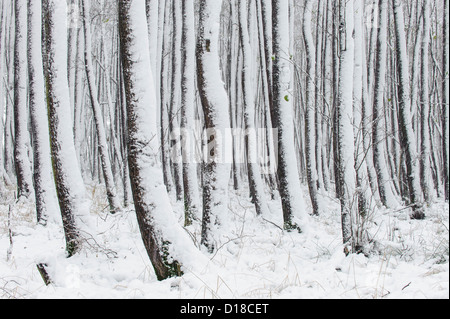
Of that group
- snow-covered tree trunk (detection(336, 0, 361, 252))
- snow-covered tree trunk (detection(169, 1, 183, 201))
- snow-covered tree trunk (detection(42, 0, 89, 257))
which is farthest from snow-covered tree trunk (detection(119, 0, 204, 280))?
snow-covered tree trunk (detection(169, 1, 183, 201))

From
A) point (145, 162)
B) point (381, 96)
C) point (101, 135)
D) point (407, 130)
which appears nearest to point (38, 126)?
point (101, 135)

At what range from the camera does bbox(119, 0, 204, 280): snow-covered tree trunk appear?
3062mm

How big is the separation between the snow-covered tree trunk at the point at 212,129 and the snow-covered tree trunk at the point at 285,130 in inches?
56.1

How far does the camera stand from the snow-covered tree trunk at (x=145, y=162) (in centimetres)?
306

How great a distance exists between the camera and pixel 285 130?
5156 mm

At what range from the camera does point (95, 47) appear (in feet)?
51.6

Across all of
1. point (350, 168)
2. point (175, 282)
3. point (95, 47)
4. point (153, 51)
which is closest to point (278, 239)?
point (350, 168)

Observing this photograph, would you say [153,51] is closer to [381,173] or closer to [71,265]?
[71,265]

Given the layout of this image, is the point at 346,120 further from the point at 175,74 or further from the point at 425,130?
the point at 425,130

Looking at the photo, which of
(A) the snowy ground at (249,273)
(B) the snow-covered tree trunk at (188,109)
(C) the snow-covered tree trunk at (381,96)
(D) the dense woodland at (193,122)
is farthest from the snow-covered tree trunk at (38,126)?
(C) the snow-covered tree trunk at (381,96)

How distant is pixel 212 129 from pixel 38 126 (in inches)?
117

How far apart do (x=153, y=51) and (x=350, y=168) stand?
168 inches

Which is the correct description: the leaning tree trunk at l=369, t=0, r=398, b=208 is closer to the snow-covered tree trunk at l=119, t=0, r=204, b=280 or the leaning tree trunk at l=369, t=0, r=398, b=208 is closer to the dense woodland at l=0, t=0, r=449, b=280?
the dense woodland at l=0, t=0, r=449, b=280

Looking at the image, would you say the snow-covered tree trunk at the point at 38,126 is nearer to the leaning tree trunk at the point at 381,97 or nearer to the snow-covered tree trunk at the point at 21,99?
the snow-covered tree trunk at the point at 21,99
